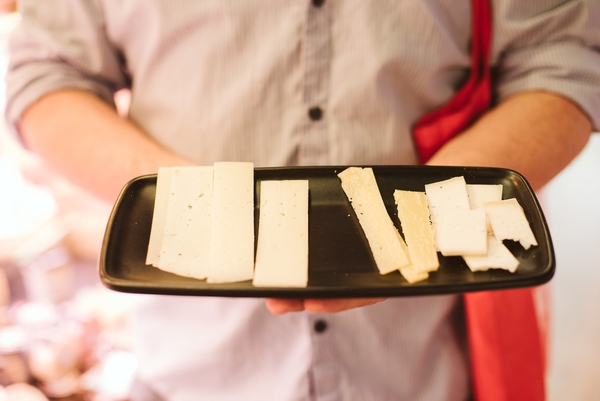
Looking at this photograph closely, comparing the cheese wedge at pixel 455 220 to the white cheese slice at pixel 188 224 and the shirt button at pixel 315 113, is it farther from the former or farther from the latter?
the white cheese slice at pixel 188 224

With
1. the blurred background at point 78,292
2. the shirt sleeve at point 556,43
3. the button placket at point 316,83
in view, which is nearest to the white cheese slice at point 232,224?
the button placket at point 316,83

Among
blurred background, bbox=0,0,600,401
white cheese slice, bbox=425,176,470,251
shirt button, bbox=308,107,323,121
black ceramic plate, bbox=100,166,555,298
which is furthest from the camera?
blurred background, bbox=0,0,600,401

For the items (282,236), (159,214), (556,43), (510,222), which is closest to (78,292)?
(159,214)

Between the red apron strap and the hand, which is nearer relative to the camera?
the hand

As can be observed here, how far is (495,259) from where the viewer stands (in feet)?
1.82

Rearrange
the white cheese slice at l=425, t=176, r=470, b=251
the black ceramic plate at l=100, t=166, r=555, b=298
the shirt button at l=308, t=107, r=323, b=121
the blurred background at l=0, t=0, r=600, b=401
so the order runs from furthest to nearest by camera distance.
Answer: the blurred background at l=0, t=0, r=600, b=401 → the shirt button at l=308, t=107, r=323, b=121 → the white cheese slice at l=425, t=176, r=470, b=251 → the black ceramic plate at l=100, t=166, r=555, b=298

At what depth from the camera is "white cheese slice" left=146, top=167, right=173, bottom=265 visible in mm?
582

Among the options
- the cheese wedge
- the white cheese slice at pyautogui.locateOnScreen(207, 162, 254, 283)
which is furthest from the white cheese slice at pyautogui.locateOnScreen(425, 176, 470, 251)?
the white cheese slice at pyautogui.locateOnScreen(207, 162, 254, 283)

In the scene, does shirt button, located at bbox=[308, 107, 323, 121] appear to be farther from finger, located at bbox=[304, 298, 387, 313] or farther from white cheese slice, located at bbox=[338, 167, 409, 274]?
finger, located at bbox=[304, 298, 387, 313]

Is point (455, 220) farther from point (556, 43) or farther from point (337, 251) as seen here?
point (556, 43)

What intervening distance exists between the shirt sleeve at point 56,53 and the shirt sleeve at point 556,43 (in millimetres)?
740

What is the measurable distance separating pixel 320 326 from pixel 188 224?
307 mm

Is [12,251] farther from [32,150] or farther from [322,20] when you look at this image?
[322,20]

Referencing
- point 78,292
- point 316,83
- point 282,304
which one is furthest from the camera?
point 78,292
